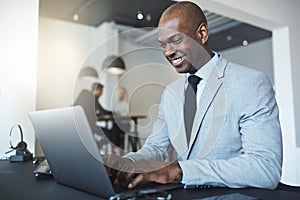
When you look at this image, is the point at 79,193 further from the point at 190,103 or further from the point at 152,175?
the point at 190,103

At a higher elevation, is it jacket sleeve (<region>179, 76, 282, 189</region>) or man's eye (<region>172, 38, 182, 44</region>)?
man's eye (<region>172, 38, 182, 44</region>)

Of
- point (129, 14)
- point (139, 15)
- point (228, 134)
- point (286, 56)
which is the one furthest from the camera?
point (129, 14)

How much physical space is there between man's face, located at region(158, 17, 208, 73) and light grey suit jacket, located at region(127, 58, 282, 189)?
3.2 inches

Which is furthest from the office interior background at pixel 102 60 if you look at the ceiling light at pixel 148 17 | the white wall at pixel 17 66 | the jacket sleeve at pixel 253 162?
the ceiling light at pixel 148 17

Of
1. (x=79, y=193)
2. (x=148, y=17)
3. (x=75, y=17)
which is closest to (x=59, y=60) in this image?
(x=75, y=17)

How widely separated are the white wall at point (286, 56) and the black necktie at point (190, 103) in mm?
2404

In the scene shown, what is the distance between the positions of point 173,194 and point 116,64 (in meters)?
4.46

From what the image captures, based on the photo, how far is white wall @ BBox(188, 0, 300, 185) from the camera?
3.31 m

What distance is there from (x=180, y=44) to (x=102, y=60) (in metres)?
5.16

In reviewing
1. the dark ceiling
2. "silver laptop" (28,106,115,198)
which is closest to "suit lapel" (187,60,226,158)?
"silver laptop" (28,106,115,198)

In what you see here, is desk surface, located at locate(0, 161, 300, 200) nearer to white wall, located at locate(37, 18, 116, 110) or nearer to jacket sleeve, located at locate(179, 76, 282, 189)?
jacket sleeve, located at locate(179, 76, 282, 189)

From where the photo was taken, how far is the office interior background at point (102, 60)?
1708mm

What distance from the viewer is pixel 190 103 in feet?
3.57

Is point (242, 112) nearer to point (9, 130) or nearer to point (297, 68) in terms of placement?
point (9, 130)
